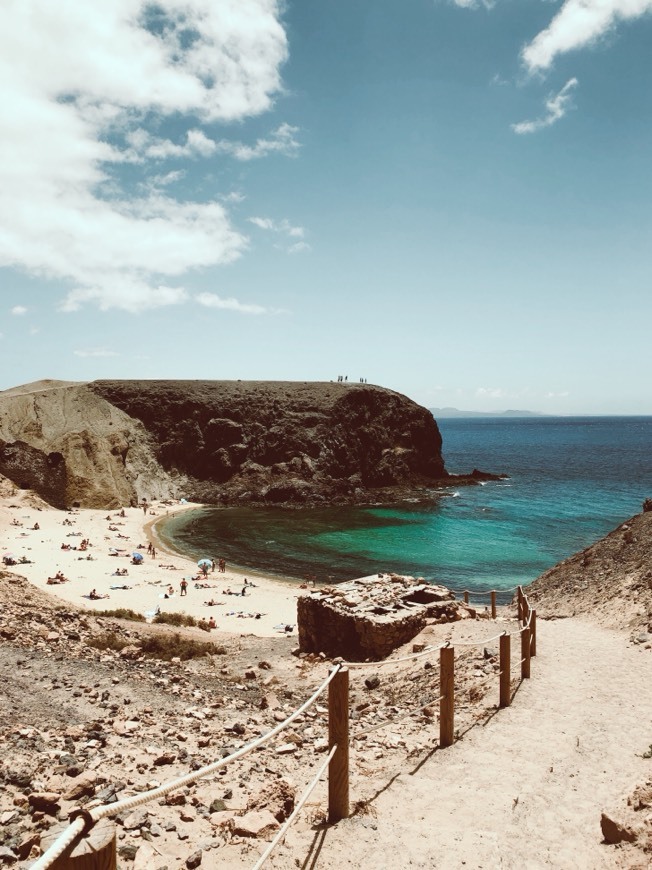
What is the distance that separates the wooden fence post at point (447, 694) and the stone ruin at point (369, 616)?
685cm

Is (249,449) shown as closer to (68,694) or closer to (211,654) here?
(211,654)

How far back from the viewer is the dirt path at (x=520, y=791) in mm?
4703

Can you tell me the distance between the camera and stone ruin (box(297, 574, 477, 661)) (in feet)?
46.7

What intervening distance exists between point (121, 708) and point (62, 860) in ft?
23.2

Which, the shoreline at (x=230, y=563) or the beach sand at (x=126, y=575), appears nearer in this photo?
the beach sand at (x=126, y=575)

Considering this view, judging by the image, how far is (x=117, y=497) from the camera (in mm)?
57719

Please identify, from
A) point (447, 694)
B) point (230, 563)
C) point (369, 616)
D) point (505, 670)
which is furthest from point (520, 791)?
point (230, 563)

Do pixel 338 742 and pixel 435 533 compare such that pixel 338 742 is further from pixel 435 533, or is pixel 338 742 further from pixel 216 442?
pixel 216 442

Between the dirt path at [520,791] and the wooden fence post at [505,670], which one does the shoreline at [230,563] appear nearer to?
the wooden fence post at [505,670]

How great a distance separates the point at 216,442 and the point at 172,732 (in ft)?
213

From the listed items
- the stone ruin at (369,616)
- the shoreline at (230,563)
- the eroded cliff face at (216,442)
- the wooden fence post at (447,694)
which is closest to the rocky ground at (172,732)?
the wooden fence post at (447,694)

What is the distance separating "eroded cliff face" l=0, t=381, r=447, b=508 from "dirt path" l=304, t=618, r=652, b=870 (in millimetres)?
54004

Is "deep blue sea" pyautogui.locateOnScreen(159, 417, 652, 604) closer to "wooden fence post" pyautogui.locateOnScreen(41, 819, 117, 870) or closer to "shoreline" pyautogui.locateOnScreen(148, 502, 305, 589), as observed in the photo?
"shoreline" pyautogui.locateOnScreen(148, 502, 305, 589)

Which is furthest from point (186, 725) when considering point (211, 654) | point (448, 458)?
point (448, 458)
